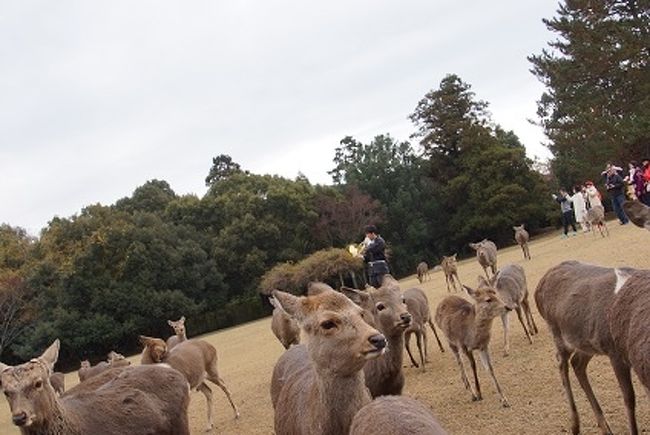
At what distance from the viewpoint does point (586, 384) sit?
18.8 feet

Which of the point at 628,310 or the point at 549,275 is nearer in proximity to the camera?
the point at 628,310

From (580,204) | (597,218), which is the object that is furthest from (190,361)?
(580,204)

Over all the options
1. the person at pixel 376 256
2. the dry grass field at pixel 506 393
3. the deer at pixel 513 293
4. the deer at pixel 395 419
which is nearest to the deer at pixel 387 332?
the dry grass field at pixel 506 393

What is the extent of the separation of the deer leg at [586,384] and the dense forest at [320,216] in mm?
29930

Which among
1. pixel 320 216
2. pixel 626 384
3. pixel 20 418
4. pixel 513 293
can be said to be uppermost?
pixel 320 216

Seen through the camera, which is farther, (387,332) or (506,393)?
(506,393)

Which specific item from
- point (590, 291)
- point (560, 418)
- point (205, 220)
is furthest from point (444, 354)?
point (205, 220)

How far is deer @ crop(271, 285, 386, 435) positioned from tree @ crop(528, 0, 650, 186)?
31728mm

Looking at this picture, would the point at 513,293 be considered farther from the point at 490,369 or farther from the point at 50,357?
the point at 50,357

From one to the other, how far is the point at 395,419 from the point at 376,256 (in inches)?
330

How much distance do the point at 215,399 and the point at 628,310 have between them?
10784 millimetres

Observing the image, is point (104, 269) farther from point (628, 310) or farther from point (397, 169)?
point (628, 310)

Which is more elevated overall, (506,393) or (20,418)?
(20,418)

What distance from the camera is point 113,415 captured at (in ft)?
20.7
